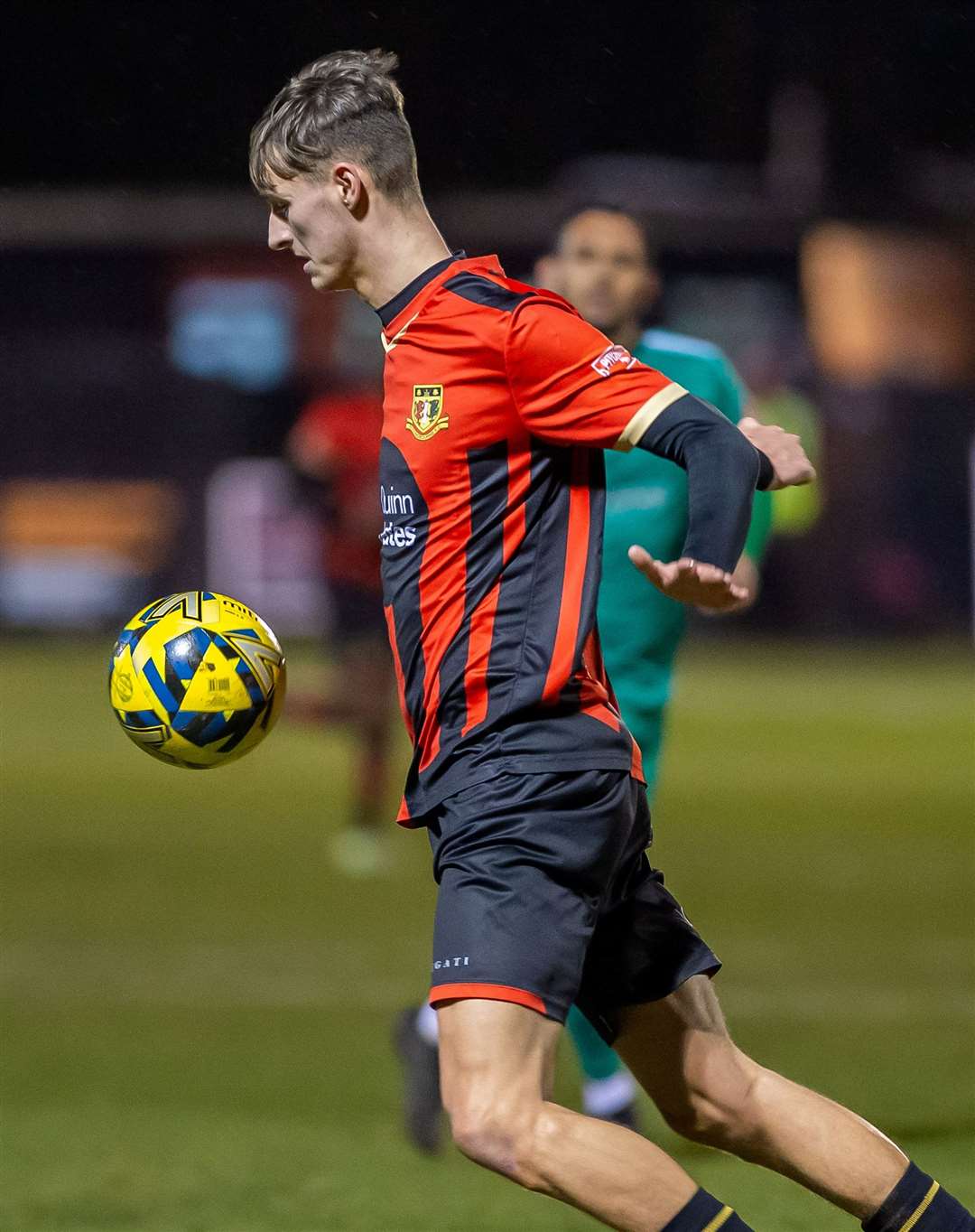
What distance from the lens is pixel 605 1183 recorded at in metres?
3.19

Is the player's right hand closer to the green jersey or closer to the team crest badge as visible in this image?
the team crest badge

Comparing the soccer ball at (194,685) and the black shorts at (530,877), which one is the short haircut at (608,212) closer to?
the soccer ball at (194,685)

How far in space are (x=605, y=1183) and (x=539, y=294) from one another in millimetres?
1463

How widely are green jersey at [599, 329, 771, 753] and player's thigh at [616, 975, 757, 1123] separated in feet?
5.34

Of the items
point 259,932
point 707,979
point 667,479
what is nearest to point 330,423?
point 259,932

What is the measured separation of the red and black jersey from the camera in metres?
3.37

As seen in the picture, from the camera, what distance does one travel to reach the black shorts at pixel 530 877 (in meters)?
3.27

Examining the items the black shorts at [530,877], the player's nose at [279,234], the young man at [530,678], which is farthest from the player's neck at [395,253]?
the black shorts at [530,877]

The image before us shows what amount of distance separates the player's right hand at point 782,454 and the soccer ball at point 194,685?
107cm

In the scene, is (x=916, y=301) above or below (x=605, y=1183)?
above

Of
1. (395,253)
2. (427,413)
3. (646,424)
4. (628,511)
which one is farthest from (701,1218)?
(628,511)

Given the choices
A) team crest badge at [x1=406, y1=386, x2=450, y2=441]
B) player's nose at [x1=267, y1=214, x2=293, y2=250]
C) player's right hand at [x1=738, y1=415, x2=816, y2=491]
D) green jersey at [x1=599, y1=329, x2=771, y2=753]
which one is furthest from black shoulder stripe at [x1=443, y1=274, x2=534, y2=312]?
green jersey at [x1=599, y1=329, x2=771, y2=753]

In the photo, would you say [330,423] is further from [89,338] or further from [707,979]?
[89,338]

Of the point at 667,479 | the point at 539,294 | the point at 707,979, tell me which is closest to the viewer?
the point at 539,294
